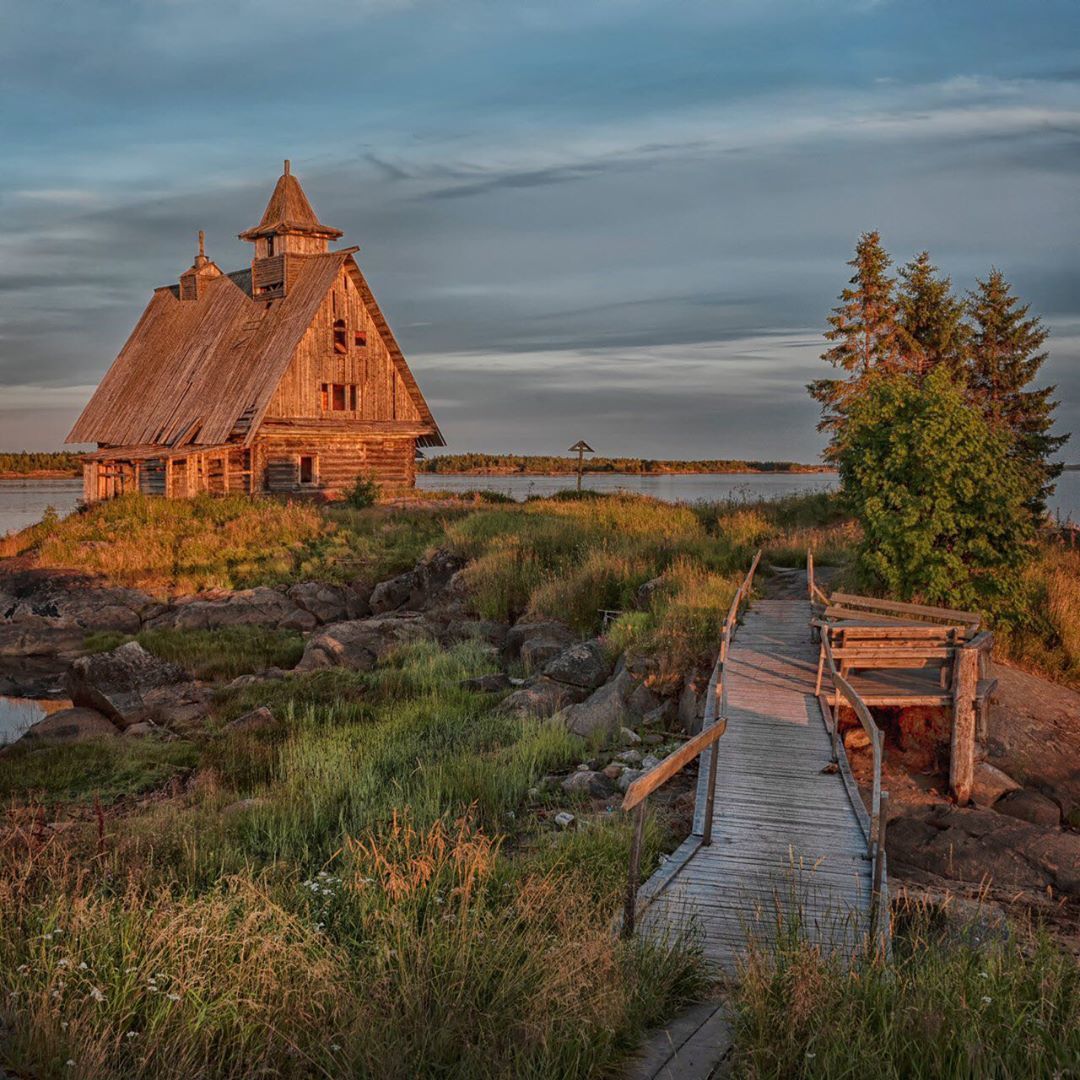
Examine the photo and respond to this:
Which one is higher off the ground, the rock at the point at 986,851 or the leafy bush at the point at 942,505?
the leafy bush at the point at 942,505

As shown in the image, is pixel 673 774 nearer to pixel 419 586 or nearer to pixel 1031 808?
pixel 1031 808

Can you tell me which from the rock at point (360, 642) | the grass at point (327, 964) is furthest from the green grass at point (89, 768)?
the rock at point (360, 642)

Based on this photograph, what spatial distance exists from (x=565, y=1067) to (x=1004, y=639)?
13.6 m

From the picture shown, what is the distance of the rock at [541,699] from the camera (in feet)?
48.1

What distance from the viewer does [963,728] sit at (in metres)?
12.5

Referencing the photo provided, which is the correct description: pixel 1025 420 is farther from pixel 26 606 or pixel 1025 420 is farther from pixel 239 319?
pixel 26 606

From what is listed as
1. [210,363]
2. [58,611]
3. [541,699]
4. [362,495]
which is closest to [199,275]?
[210,363]

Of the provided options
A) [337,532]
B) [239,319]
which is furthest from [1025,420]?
[239,319]

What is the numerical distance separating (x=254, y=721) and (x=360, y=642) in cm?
542

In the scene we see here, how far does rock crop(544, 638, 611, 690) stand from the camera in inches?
637

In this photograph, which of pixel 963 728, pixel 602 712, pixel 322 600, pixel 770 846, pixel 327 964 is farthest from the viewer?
pixel 322 600

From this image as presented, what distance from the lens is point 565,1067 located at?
16.2ft

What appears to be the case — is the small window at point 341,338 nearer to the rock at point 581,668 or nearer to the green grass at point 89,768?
the rock at point 581,668

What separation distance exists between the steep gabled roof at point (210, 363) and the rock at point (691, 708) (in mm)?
25328
